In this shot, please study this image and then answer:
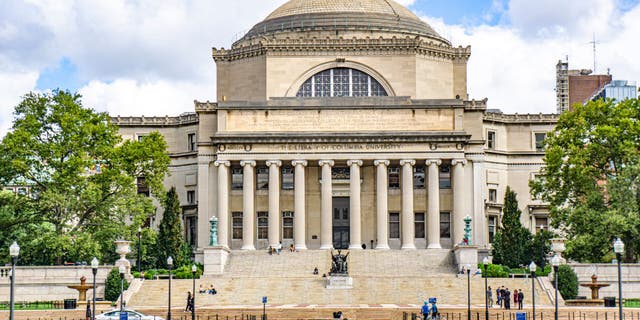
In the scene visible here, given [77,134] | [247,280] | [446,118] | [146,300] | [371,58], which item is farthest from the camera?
[371,58]

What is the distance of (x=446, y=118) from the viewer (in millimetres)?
92688

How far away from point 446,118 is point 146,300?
32.5m

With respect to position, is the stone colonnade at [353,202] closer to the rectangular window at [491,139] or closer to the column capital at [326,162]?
the column capital at [326,162]

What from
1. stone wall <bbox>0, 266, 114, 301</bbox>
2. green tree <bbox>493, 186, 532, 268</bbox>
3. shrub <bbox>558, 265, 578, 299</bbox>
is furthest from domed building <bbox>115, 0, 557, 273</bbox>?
shrub <bbox>558, 265, 578, 299</bbox>

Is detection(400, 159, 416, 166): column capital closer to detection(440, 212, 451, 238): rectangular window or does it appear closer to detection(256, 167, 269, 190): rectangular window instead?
detection(440, 212, 451, 238): rectangular window

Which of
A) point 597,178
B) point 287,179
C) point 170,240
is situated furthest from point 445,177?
point 170,240

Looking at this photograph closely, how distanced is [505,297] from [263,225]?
31.2 metres

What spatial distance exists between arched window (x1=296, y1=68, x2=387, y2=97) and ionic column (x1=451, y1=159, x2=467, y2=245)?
37.8ft

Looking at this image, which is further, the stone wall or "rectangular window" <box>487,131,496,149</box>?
"rectangular window" <box>487,131,496,149</box>

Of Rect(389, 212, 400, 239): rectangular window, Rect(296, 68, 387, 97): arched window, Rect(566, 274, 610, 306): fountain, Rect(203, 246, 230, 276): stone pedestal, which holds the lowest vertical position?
Rect(566, 274, 610, 306): fountain

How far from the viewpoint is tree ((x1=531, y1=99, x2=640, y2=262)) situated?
258 ft

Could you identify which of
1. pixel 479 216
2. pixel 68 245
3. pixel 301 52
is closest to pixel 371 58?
pixel 301 52

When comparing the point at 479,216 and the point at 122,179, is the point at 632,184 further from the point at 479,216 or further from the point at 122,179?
the point at 122,179

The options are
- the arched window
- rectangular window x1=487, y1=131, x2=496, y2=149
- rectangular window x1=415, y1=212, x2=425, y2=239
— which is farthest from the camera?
rectangular window x1=487, y1=131, x2=496, y2=149
